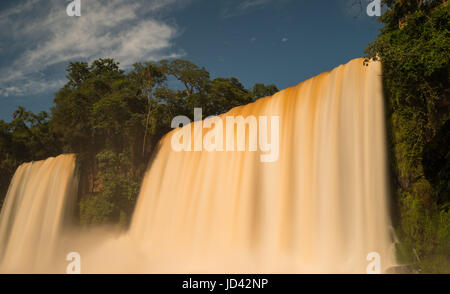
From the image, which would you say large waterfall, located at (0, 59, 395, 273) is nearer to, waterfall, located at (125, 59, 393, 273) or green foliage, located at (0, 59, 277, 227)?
waterfall, located at (125, 59, 393, 273)

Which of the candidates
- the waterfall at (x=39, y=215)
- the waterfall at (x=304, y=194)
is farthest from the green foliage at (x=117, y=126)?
the waterfall at (x=304, y=194)

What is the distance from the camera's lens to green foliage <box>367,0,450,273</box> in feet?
25.5

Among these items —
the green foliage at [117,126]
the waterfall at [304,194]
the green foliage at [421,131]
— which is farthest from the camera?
the green foliage at [117,126]

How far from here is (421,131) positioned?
841 cm

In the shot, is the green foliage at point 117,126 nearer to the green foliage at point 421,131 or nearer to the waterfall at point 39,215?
the waterfall at point 39,215

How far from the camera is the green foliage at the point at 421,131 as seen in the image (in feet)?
25.5

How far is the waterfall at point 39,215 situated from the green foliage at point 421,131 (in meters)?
18.3

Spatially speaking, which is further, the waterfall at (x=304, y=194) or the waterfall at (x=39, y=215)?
the waterfall at (x=39, y=215)

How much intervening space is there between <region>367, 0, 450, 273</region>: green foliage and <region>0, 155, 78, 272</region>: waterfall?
18.3m

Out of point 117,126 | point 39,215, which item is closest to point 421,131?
point 117,126

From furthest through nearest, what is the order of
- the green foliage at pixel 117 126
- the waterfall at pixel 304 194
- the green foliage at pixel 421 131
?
the green foliage at pixel 117 126 < the waterfall at pixel 304 194 < the green foliage at pixel 421 131

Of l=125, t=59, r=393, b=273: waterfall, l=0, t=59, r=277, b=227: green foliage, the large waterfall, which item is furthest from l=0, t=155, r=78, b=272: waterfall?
l=125, t=59, r=393, b=273: waterfall
